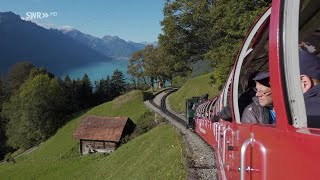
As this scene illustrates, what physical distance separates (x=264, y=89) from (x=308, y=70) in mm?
1617

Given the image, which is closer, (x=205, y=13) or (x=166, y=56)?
(x=205, y=13)

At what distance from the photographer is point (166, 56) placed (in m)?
50.8

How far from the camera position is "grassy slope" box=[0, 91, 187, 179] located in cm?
1812

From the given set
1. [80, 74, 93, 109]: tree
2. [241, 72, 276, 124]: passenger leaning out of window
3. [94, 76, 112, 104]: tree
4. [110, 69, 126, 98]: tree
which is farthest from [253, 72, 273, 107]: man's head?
[110, 69, 126, 98]: tree

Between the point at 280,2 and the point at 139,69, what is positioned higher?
the point at 139,69

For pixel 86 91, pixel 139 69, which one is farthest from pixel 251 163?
pixel 139 69

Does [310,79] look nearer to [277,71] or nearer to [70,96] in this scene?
[277,71]

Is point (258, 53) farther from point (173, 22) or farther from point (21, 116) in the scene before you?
point (21, 116)

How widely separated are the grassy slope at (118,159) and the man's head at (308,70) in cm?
1045

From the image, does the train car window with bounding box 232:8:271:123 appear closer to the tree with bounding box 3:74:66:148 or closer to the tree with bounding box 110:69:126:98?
the tree with bounding box 3:74:66:148

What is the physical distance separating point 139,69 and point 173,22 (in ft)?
242

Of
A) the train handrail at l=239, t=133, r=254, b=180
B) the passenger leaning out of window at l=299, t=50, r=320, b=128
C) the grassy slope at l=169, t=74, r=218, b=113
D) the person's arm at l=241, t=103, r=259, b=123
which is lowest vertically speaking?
the train handrail at l=239, t=133, r=254, b=180

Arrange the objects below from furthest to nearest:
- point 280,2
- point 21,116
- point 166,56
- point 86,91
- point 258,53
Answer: point 86,91 → point 21,116 → point 166,56 → point 258,53 → point 280,2

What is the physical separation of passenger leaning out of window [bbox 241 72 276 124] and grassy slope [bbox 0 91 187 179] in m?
8.38
